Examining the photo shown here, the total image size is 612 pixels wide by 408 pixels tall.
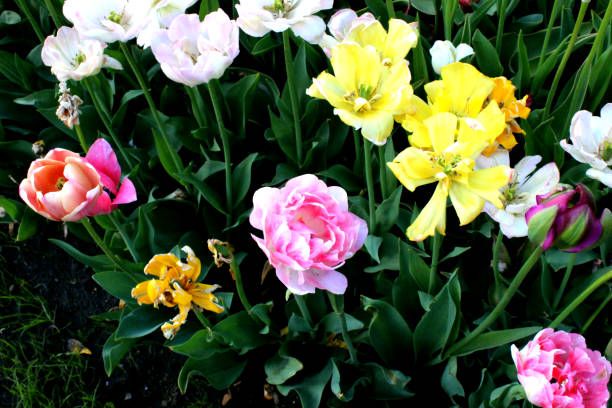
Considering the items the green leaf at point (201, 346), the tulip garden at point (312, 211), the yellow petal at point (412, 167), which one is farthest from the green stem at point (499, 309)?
the green leaf at point (201, 346)

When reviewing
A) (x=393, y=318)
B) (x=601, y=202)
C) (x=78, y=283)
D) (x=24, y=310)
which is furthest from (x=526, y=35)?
(x=24, y=310)

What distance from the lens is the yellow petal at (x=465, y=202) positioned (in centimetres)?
99

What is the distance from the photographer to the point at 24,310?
6.42 feet

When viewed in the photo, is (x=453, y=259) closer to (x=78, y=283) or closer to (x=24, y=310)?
(x=78, y=283)

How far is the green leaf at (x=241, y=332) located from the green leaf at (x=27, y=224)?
79 cm

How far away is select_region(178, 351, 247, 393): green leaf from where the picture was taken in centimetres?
148

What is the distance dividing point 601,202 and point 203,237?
1.14 meters

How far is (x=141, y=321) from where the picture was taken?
1504 mm

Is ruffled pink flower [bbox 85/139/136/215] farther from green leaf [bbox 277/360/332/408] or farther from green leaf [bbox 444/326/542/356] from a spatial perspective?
green leaf [bbox 444/326/542/356]

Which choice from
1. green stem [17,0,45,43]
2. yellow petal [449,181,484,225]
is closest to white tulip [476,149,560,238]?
yellow petal [449,181,484,225]

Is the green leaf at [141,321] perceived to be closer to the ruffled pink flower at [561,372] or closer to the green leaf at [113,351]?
the green leaf at [113,351]

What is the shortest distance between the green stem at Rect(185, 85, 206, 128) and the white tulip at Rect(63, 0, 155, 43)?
269 millimetres

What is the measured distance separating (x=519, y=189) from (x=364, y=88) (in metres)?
0.47

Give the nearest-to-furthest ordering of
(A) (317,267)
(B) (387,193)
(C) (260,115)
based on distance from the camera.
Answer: (A) (317,267)
(B) (387,193)
(C) (260,115)
